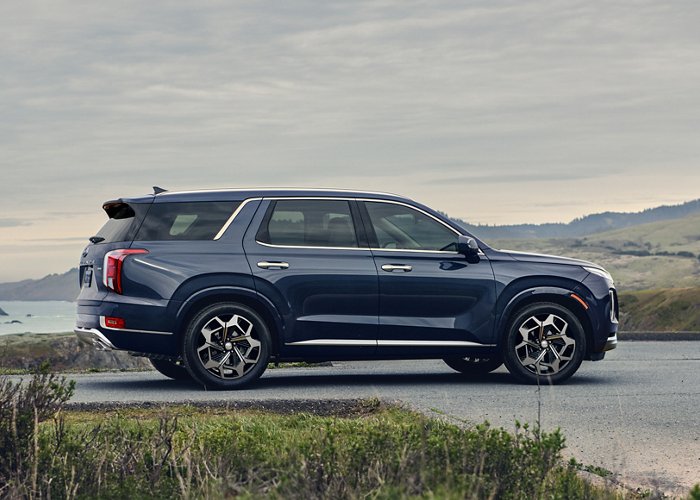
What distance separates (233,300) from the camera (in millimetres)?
10977

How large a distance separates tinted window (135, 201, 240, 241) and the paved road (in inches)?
62.7

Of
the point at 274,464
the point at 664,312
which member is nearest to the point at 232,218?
the point at 274,464

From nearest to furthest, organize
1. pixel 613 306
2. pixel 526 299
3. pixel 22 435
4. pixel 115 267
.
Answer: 1. pixel 22 435
2. pixel 115 267
3. pixel 526 299
4. pixel 613 306

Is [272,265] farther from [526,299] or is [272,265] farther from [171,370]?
[526,299]

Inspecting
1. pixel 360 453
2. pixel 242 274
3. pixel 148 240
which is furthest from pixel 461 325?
pixel 360 453

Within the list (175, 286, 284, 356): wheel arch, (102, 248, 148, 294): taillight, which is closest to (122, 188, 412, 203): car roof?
(102, 248, 148, 294): taillight

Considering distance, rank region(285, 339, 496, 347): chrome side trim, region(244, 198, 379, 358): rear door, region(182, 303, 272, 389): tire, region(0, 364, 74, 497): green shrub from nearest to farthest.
A: region(0, 364, 74, 497): green shrub → region(182, 303, 272, 389): tire → region(244, 198, 379, 358): rear door → region(285, 339, 496, 347): chrome side trim

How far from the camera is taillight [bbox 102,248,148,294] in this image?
10859 mm

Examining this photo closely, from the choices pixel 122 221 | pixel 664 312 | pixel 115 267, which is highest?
pixel 122 221

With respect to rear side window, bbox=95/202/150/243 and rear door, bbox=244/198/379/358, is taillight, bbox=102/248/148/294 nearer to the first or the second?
rear side window, bbox=95/202/150/243

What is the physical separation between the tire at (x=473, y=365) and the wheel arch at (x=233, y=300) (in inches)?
113

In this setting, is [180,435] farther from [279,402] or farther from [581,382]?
[581,382]

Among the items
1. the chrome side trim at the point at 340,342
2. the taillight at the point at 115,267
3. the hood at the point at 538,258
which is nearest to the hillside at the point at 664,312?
the hood at the point at 538,258

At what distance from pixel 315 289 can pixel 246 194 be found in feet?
4.06
